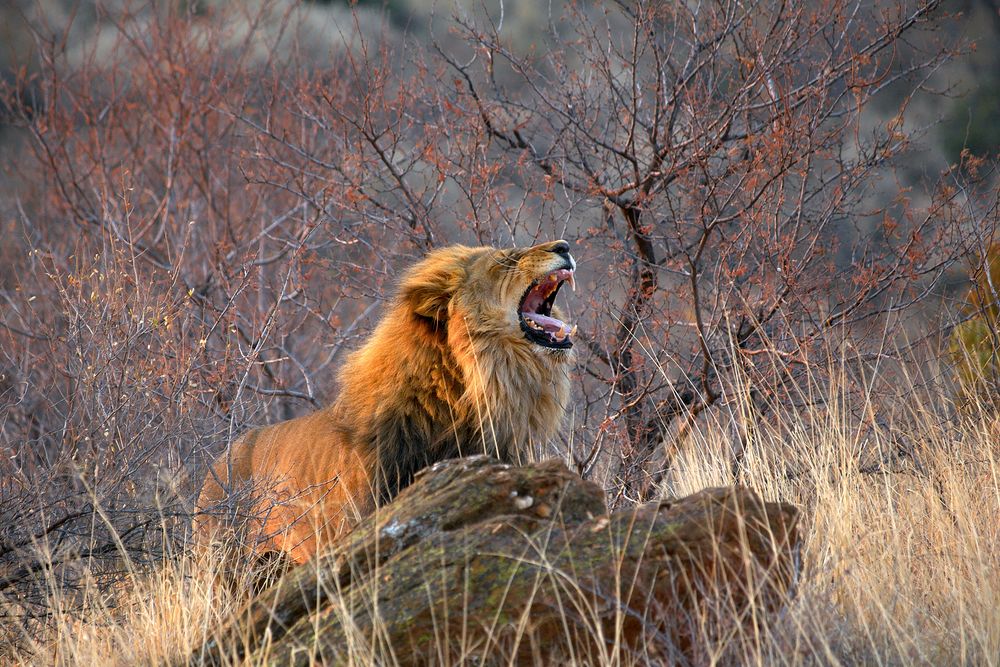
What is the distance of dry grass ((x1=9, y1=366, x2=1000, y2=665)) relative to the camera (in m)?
3.40

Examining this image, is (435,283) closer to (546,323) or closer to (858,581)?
(546,323)

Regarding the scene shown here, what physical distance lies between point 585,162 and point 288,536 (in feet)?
10.4

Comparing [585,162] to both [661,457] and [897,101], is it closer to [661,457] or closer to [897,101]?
[661,457]

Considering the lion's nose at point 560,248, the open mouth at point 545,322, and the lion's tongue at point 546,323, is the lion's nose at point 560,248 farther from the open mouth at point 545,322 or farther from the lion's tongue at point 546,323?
the lion's tongue at point 546,323

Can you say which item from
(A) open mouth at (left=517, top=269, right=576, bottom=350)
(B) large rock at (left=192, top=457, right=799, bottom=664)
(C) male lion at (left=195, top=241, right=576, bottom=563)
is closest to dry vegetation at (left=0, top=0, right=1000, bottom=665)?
(B) large rock at (left=192, top=457, right=799, bottom=664)

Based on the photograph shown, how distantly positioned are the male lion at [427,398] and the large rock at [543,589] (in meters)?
1.54

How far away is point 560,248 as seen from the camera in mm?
5590

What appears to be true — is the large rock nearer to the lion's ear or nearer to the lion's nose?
the lion's ear

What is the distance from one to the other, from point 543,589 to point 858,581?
115cm

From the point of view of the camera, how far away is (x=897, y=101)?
24062 mm

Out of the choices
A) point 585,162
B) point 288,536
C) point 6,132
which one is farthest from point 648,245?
point 6,132

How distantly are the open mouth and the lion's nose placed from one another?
0.08 metres

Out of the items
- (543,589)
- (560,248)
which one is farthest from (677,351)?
(543,589)

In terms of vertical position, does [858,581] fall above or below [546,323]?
below
